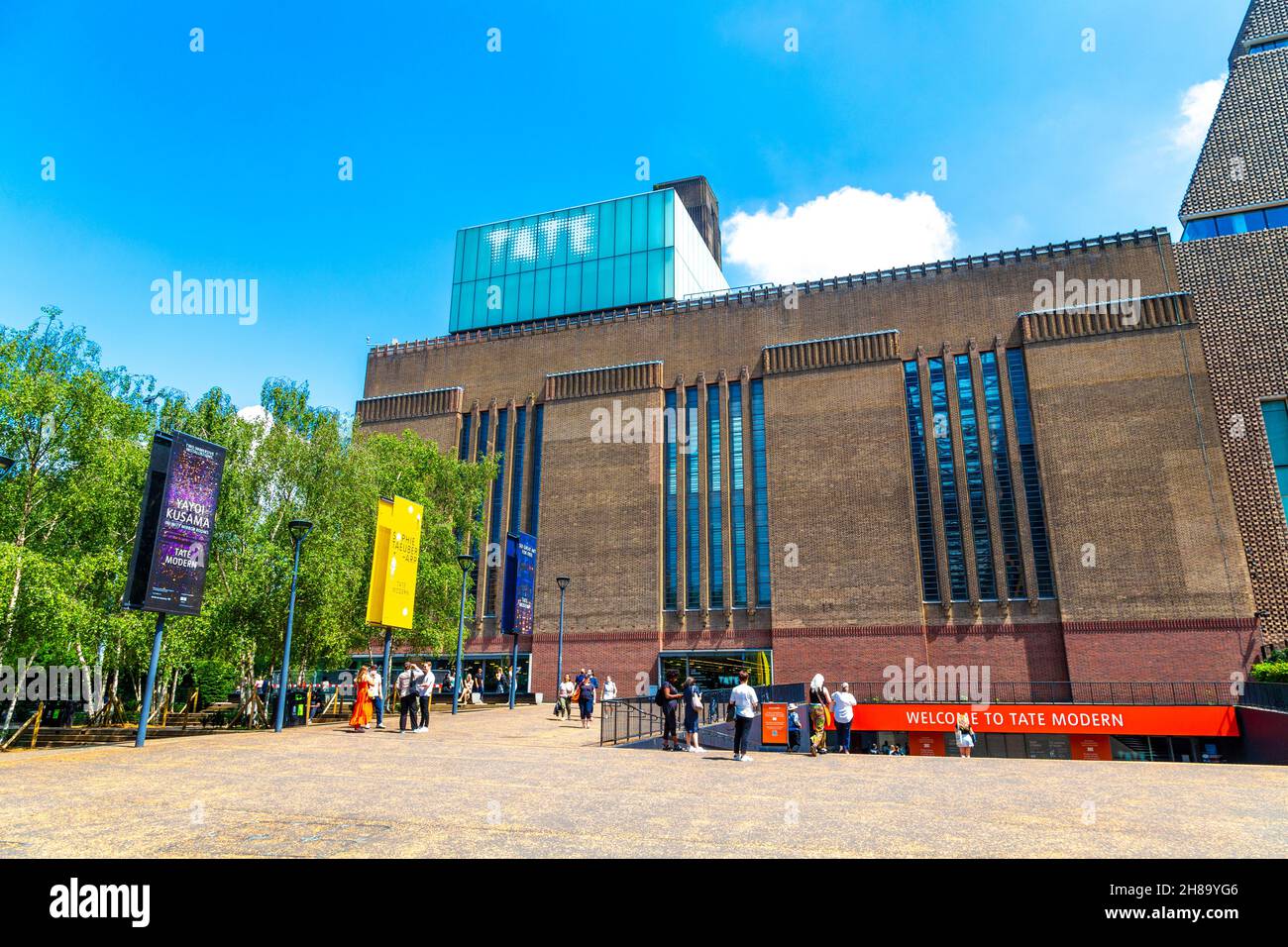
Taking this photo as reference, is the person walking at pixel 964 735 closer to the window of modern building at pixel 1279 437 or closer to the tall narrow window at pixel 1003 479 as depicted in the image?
the tall narrow window at pixel 1003 479

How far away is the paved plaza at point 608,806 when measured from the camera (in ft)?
21.1

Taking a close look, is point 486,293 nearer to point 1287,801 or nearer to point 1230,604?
point 1230,604

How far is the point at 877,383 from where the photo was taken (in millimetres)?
39312

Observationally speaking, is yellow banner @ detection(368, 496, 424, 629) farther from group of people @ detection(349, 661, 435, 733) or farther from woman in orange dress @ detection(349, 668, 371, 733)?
woman in orange dress @ detection(349, 668, 371, 733)

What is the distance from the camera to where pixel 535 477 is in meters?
44.8

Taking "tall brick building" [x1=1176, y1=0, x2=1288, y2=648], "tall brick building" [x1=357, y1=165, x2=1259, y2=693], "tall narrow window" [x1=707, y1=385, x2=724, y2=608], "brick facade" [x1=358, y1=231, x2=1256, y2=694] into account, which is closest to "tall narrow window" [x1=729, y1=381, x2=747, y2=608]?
"tall brick building" [x1=357, y1=165, x2=1259, y2=693]

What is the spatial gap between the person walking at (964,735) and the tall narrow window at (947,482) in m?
13.7

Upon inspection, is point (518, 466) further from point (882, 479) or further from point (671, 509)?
point (882, 479)

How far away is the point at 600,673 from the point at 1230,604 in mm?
28765

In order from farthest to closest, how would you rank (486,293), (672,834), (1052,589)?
(486,293), (1052,589), (672,834)

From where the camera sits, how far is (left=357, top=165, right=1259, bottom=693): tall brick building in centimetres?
3394

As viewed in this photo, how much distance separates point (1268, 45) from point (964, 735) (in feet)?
132
